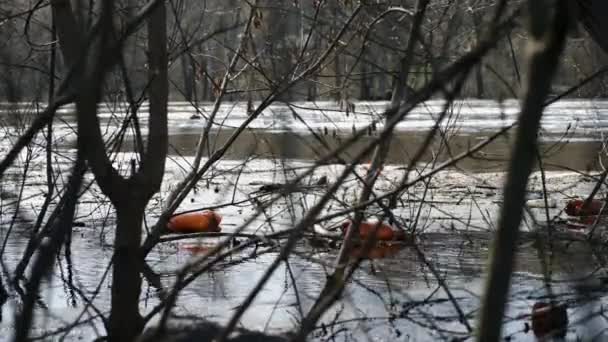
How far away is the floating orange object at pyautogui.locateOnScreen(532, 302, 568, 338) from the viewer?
393 cm

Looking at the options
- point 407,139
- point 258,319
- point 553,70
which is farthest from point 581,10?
point 407,139

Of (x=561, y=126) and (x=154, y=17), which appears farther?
(x=561, y=126)

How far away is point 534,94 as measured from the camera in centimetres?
116

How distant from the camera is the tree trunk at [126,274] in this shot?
3914mm

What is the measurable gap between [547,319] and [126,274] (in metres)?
1.84

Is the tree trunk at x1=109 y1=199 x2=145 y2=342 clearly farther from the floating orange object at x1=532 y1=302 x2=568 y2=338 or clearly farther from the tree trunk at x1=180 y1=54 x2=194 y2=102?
the floating orange object at x1=532 y1=302 x2=568 y2=338

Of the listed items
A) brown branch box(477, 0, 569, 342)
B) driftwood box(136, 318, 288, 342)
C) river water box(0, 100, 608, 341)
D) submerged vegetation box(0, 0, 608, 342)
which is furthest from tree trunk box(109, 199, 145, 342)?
brown branch box(477, 0, 569, 342)

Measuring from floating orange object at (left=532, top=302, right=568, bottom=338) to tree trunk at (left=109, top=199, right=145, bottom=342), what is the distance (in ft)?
5.30

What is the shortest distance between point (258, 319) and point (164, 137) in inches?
56.0

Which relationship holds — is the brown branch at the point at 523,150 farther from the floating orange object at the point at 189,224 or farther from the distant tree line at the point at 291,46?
the floating orange object at the point at 189,224

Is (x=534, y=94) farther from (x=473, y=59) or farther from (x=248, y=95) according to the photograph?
(x=248, y=95)

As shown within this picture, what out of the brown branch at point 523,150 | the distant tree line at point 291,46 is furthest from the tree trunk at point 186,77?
the brown branch at point 523,150

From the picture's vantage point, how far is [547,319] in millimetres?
4254

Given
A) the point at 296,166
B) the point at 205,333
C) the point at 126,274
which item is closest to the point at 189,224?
the point at 296,166
